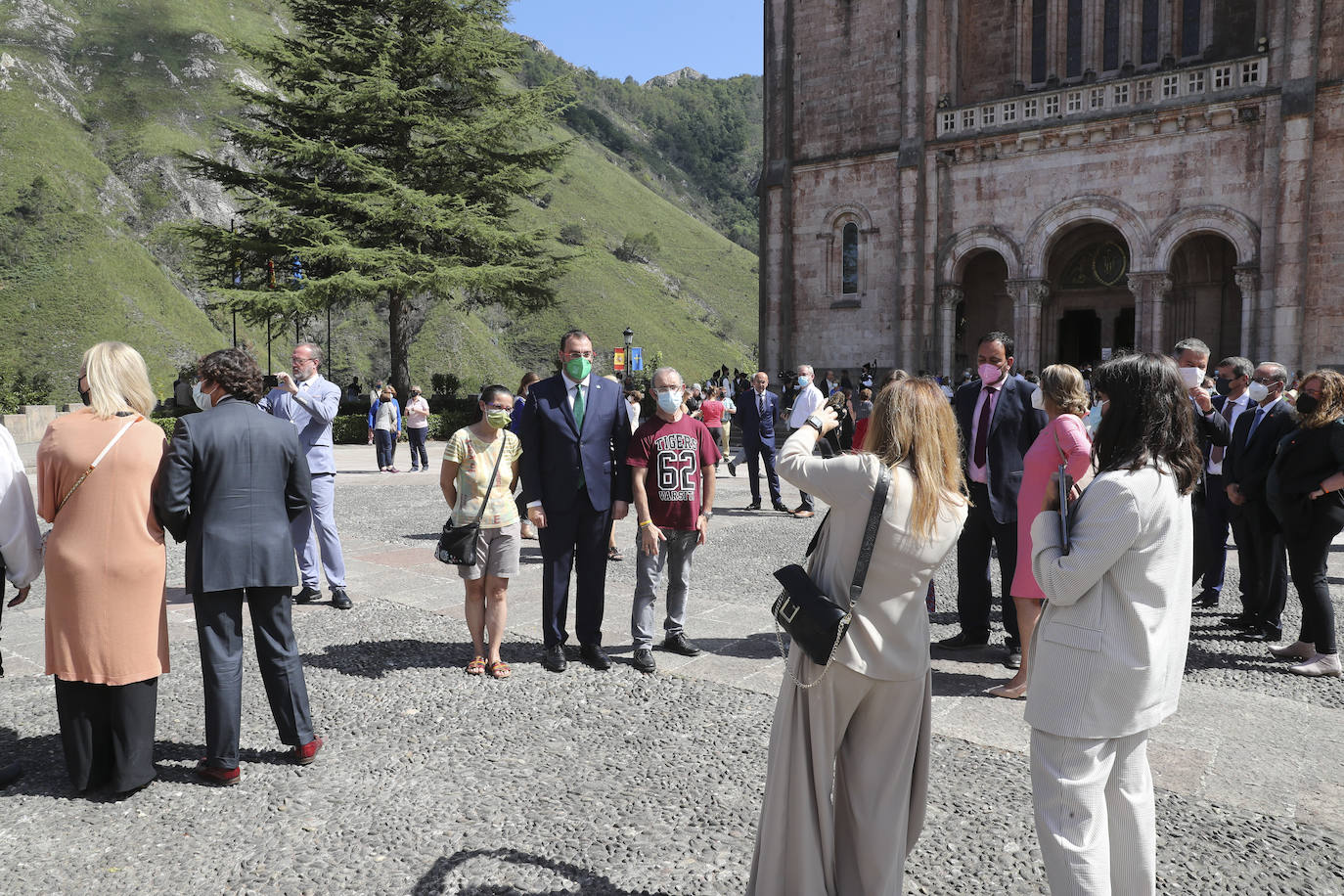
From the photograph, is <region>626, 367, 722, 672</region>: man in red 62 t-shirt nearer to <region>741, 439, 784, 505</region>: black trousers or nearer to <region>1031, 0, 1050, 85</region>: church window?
<region>741, 439, 784, 505</region>: black trousers

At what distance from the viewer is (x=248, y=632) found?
6.54 metres

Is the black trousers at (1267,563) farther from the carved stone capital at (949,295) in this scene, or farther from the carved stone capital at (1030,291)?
the carved stone capital at (949,295)

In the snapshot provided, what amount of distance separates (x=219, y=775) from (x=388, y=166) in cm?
2955

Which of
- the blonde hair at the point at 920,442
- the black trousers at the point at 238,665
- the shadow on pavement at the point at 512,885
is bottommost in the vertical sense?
the shadow on pavement at the point at 512,885

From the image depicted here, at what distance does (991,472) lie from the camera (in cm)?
586

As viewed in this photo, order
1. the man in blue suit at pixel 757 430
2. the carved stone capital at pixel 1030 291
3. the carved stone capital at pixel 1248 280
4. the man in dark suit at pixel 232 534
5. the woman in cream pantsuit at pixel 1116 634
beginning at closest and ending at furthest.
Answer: the woman in cream pantsuit at pixel 1116 634, the man in dark suit at pixel 232 534, the man in blue suit at pixel 757 430, the carved stone capital at pixel 1248 280, the carved stone capital at pixel 1030 291

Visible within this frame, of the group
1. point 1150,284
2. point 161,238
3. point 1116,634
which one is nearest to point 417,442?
point 1116,634

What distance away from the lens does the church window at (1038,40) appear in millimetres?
25719

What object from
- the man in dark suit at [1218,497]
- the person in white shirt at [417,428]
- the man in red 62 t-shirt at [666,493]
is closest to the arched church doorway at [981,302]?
the person in white shirt at [417,428]

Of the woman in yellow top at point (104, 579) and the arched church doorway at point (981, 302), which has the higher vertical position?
the arched church doorway at point (981, 302)

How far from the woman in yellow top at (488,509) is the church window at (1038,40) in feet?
81.7

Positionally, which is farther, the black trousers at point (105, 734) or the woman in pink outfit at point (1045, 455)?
the woman in pink outfit at point (1045, 455)

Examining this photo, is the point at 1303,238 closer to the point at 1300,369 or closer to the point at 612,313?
the point at 1300,369

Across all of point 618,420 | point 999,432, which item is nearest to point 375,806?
point 618,420
